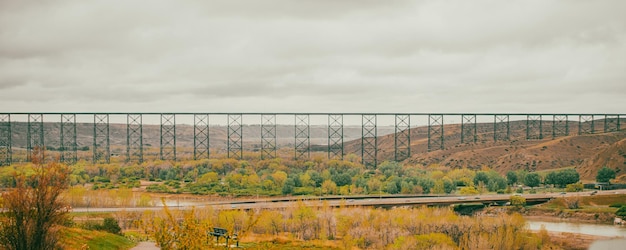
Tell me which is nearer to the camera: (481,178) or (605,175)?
(481,178)

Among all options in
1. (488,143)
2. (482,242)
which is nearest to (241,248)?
(482,242)

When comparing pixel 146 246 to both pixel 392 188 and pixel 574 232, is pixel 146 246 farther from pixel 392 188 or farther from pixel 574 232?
pixel 392 188

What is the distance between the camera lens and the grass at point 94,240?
53688 millimetres

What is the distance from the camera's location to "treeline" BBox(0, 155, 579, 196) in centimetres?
12201

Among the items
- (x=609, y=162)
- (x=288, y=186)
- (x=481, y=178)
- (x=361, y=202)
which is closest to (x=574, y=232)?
(x=361, y=202)

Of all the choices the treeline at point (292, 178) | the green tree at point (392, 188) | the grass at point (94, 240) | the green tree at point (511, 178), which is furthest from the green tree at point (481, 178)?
the grass at point (94, 240)

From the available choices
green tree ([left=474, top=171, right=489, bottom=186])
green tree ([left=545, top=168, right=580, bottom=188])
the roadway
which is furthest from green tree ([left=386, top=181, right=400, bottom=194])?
green tree ([left=545, top=168, right=580, bottom=188])

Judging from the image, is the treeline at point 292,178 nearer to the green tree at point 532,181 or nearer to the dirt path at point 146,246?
the green tree at point 532,181

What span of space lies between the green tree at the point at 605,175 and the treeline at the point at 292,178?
192 inches

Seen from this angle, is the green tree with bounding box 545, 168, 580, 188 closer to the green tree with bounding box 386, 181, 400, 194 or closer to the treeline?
the treeline

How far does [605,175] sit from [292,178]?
2436 inches

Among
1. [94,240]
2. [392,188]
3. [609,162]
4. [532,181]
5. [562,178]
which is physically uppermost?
[94,240]

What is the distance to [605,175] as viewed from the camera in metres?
132

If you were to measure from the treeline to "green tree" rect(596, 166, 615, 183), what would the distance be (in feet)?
16.0
